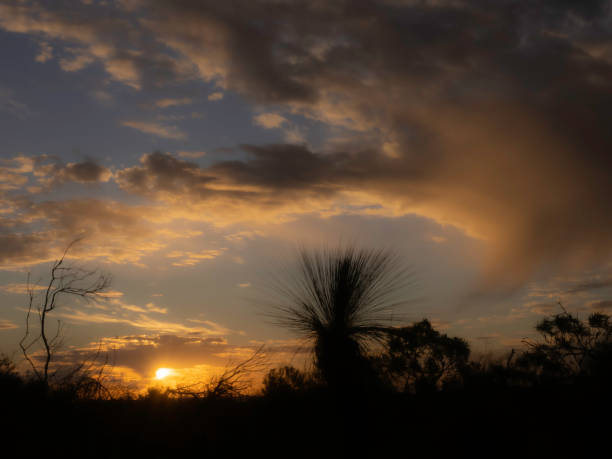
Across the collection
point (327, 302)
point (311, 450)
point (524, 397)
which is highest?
point (327, 302)

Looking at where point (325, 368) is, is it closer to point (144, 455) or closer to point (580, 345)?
point (144, 455)

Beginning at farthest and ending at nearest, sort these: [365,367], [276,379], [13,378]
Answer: [13,378] → [276,379] → [365,367]

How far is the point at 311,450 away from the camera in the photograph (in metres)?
5.83

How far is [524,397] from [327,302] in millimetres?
3047

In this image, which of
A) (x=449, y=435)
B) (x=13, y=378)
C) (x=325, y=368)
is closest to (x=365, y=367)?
(x=325, y=368)

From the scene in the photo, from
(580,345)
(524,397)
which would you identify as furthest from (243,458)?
(580,345)

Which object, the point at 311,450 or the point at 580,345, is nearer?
the point at 311,450

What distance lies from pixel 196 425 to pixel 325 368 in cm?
205

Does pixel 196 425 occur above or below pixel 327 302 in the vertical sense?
below

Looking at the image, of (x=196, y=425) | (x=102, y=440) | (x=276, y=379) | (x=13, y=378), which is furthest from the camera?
(x=13, y=378)

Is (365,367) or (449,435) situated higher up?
(365,367)

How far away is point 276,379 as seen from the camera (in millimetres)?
7410

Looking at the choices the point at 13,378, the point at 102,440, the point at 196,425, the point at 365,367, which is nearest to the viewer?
the point at 102,440

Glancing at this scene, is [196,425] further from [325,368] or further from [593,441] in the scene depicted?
[593,441]
